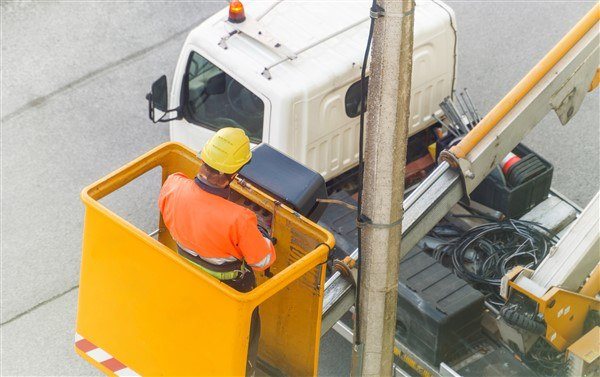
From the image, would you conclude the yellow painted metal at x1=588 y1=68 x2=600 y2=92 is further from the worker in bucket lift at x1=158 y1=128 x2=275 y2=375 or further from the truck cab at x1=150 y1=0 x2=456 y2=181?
the worker in bucket lift at x1=158 y1=128 x2=275 y2=375

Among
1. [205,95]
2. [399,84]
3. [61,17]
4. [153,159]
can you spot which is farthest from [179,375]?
[61,17]

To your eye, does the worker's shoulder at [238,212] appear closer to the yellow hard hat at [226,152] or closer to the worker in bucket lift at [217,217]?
the worker in bucket lift at [217,217]

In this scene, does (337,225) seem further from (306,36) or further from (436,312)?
(306,36)

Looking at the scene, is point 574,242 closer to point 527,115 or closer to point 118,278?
point 527,115

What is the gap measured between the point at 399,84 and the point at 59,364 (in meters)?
4.83

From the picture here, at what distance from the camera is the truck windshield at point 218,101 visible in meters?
7.68

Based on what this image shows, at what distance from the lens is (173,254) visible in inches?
191

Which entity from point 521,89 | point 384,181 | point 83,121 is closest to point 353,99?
point 521,89

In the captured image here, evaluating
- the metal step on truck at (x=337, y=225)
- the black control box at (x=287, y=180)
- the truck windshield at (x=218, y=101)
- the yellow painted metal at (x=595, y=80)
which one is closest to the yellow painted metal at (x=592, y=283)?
the metal step on truck at (x=337, y=225)

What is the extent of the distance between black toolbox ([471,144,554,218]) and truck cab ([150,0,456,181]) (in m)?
0.76

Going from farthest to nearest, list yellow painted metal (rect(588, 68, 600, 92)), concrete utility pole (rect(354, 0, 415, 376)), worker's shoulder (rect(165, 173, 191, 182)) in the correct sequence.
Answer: yellow painted metal (rect(588, 68, 600, 92)), worker's shoulder (rect(165, 173, 191, 182)), concrete utility pole (rect(354, 0, 415, 376))

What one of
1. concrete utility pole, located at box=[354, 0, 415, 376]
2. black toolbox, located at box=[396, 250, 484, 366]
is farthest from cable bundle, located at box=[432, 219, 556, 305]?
concrete utility pole, located at box=[354, 0, 415, 376]

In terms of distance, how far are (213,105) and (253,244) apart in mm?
2980

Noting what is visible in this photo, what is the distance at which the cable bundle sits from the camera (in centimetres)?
731
